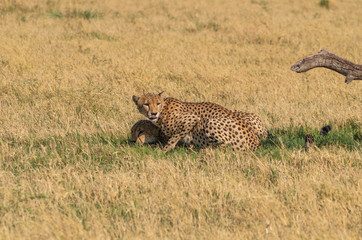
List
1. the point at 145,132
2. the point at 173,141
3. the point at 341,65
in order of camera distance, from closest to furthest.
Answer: the point at 341,65 → the point at 173,141 → the point at 145,132

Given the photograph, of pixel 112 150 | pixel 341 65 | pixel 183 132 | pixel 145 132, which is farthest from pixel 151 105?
pixel 341 65

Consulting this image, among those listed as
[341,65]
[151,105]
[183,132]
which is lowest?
[183,132]

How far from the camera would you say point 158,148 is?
553cm

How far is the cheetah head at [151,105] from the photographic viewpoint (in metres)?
5.53

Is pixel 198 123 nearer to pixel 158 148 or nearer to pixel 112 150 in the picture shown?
pixel 158 148

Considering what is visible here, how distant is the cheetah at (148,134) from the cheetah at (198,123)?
7 cm

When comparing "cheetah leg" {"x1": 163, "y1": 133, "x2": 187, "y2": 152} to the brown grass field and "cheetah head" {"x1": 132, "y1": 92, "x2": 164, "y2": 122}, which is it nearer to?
the brown grass field

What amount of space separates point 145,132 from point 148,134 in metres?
0.04

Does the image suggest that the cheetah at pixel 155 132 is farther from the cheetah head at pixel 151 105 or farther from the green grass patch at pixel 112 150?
the cheetah head at pixel 151 105

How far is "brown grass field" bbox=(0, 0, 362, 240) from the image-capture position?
3.73 m

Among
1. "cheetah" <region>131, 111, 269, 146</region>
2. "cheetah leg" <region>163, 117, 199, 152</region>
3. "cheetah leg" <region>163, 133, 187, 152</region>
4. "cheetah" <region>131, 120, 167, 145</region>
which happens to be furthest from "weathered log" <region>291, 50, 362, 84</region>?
"cheetah" <region>131, 120, 167, 145</region>

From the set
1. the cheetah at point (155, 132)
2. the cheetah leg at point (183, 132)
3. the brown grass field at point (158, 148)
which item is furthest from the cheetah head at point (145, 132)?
the cheetah leg at point (183, 132)

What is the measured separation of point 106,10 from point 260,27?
542cm

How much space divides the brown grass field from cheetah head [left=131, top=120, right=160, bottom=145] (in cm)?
16
